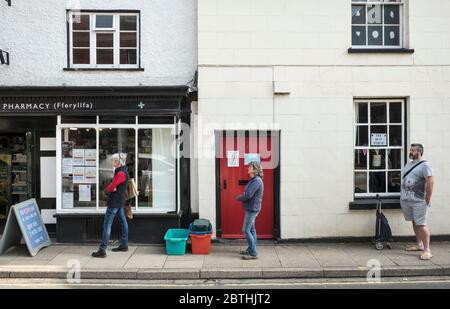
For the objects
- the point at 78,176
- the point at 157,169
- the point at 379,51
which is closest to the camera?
the point at 379,51

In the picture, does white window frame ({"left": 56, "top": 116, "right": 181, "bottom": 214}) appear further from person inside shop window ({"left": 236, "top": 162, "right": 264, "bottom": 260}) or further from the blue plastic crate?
person inside shop window ({"left": 236, "top": 162, "right": 264, "bottom": 260})

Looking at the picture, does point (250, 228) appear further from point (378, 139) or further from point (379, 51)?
point (379, 51)

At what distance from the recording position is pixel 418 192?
8.69 m

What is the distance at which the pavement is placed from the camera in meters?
7.70

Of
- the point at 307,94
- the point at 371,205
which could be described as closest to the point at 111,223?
the point at 307,94

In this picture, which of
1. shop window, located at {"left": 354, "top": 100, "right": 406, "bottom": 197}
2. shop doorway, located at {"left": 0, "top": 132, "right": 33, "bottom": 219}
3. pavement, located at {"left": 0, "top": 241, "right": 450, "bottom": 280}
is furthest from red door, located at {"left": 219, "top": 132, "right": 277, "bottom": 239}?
shop doorway, located at {"left": 0, "top": 132, "right": 33, "bottom": 219}

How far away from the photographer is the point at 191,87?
9.71m

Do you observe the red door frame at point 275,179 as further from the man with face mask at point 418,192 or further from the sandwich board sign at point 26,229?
the sandwich board sign at point 26,229

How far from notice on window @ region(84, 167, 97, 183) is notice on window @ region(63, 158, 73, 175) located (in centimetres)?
32

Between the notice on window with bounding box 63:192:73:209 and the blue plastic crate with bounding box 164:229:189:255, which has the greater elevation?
the notice on window with bounding box 63:192:73:209

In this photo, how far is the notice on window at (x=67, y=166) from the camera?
9.88 meters

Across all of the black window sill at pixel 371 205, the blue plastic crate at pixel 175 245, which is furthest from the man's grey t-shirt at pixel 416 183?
the blue plastic crate at pixel 175 245

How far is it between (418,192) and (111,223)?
578cm

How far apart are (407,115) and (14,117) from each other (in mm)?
8509
